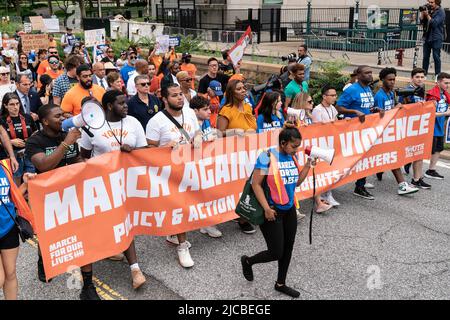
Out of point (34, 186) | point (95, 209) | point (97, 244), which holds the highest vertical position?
point (34, 186)

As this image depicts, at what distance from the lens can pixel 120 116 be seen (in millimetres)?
4699

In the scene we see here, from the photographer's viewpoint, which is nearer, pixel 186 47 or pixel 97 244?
pixel 97 244

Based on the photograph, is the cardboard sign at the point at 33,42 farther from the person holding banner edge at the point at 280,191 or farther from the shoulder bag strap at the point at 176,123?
the person holding banner edge at the point at 280,191

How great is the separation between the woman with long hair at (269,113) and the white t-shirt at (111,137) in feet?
5.60

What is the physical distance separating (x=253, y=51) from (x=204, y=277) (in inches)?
583

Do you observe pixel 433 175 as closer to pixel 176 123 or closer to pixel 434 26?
pixel 176 123

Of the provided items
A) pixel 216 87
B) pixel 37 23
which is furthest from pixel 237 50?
pixel 37 23

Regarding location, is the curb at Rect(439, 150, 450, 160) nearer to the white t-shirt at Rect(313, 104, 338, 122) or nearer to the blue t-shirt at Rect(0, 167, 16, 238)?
the white t-shirt at Rect(313, 104, 338, 122)

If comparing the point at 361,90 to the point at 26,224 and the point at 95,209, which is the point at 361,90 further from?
the point at 26,224

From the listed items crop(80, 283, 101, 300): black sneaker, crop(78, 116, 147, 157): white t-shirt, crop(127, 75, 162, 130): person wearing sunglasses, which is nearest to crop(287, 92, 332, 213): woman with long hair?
crop(127, 75, 162, 130): person wearing sunglasses

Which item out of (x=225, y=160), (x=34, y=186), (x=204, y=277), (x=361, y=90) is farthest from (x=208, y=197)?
(x=361, y=90)

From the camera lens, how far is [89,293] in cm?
432
